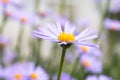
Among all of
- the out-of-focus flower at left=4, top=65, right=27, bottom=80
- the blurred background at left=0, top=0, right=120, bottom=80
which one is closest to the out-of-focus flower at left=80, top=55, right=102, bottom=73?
the blurred background at left=0, top=0, right=120, bottom=80

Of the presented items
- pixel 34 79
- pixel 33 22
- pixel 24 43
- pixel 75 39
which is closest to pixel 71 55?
pixel 33 22

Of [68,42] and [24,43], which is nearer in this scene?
[68,42]

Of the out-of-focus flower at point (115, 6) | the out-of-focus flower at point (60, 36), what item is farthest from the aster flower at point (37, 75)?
the out-of-focus flower at point (115, 6)

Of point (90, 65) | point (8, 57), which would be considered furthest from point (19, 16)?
point (90, 65)

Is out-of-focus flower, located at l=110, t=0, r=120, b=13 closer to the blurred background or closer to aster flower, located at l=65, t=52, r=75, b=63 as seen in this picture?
the blurred background

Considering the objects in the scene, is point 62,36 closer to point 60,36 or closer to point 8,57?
point 60,36

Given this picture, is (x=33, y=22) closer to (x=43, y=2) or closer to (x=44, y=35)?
(x=44, y=35)
